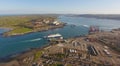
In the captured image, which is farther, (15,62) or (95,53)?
(95,53)

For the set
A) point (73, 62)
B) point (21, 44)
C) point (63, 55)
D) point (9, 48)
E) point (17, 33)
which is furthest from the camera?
point (17, 33)

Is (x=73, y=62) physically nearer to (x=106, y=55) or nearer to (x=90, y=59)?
(x=90, y=59)

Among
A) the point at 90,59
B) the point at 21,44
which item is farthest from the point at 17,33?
the point at 90,59

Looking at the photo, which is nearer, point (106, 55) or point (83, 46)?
point (106, 55)

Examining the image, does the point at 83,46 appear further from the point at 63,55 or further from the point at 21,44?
the point at 21,44

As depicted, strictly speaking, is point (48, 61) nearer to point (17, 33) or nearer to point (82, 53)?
point (82, 53)

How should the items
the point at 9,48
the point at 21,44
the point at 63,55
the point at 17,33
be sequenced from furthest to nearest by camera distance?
the point at 17,33, the point at 21,44, the point at 9,48, the point at 63,55

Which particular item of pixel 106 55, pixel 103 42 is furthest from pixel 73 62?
pixel 103 42

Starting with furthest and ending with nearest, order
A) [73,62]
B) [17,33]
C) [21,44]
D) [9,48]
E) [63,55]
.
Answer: [17,33] < [21,44] < [9,48] < [63,55] < [73,62]
